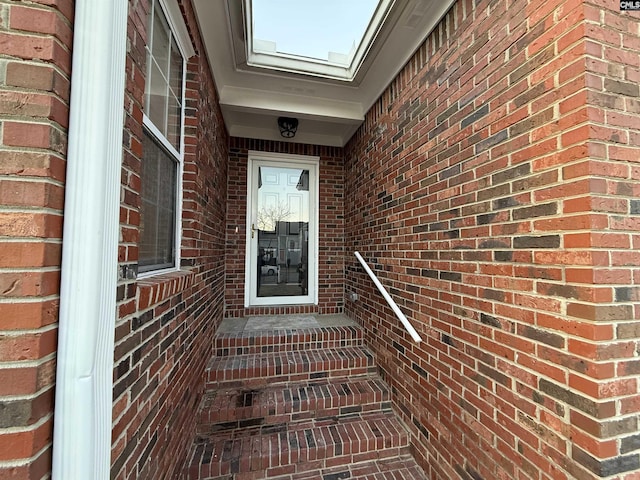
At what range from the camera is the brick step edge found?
1703 millimetres

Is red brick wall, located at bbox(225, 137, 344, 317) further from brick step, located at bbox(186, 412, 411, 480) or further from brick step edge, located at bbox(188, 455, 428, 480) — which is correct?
brick step edge, located at bbox(188, 455, 428, 480)

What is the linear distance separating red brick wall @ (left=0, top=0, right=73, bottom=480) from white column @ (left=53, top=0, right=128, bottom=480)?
24 millimetres

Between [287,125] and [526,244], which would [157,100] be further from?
[526,244]

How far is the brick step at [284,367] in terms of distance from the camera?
7.39 ft

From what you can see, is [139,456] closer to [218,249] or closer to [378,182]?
[218,249]

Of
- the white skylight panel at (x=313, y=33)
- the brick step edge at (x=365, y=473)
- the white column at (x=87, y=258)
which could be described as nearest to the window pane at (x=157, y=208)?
the white column at (x=87, y=258)

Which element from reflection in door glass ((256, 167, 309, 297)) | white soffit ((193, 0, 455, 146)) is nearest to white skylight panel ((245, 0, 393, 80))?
white soffit ((193, 0, 455, 146))

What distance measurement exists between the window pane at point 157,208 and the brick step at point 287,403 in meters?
1.20

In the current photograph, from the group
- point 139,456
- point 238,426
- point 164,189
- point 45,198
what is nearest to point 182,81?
point 164,189

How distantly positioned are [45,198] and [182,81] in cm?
164

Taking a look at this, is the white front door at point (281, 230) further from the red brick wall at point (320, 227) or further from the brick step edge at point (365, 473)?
the brick step edge at point (365, 473)

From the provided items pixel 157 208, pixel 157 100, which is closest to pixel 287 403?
pixel 157 208

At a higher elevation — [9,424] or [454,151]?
[454,151]

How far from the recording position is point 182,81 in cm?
188
